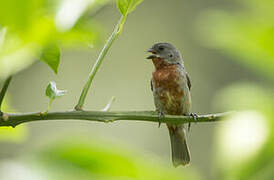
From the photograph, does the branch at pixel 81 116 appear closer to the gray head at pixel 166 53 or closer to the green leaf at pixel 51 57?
the green leaf at pixel 51 57

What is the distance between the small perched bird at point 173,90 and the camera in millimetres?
5438

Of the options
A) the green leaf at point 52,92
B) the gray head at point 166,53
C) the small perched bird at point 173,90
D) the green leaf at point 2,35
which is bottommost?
the small perched bird at point 173,90

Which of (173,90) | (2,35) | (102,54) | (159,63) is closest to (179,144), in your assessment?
(173,90)

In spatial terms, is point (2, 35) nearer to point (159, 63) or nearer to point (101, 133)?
point (101, 133)

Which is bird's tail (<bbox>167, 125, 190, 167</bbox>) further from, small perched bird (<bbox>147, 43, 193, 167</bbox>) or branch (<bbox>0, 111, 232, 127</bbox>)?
branch (<bbox>0, 111, 232, 127</bbox>)

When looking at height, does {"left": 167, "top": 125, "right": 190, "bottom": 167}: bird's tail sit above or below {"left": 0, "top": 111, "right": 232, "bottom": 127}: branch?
below

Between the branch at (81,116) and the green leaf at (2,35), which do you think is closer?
the green leaf at (2,35)

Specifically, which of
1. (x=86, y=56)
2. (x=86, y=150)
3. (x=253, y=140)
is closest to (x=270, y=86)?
(x=253, y=140)

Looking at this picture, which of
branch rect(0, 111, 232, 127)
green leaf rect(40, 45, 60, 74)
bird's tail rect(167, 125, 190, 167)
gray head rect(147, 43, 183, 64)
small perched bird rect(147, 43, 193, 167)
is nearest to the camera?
green leaf rect(40, 45, 60, 74)

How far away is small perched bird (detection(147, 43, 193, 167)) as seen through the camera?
5.44 m

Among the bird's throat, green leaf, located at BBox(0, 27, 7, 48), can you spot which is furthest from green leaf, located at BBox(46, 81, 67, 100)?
the bird's throat

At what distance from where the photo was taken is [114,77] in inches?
416

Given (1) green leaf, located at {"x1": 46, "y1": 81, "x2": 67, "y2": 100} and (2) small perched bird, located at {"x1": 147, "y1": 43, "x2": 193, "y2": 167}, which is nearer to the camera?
(1) green leaf, located at {"x1": 46, "y1": 81, "x2": 67, "y2": 100}

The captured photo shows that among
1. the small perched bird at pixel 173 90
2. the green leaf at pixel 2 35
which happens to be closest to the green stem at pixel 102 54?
the green leaf at pixel 2 35
